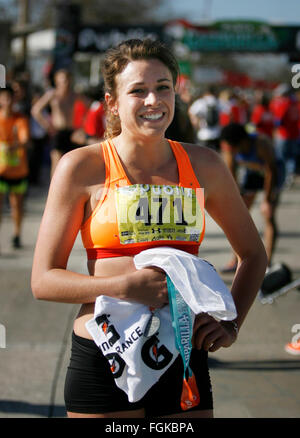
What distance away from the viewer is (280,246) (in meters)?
8.00

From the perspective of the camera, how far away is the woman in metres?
1.95

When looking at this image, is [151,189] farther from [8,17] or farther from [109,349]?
[8,17]

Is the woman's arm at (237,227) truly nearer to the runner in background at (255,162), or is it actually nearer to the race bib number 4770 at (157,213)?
the race bib number 4770 at (157,213)

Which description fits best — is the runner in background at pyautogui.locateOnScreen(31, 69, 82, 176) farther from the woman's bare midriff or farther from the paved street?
the woman's bare midriff

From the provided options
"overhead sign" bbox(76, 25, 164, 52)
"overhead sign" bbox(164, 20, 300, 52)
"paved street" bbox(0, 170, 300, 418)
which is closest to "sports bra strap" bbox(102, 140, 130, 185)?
"paved street" bbox(0, 170, 300, 418)

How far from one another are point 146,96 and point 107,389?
91 centimetres

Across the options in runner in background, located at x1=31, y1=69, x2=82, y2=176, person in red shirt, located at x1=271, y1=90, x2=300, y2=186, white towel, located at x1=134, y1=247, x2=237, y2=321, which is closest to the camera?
white towel, located at x1=134, y1=247, x2=237, y2=321

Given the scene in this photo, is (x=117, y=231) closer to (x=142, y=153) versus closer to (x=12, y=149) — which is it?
(x=142, y=153)

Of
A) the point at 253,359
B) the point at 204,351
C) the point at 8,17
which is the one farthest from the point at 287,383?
the point at 8,17

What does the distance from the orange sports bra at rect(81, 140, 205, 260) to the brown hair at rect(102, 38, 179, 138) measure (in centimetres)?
27

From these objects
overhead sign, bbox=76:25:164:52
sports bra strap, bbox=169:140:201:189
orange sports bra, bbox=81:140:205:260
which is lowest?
orange sports bra, bbox=81:140:205:260

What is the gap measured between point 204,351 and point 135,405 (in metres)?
0.28

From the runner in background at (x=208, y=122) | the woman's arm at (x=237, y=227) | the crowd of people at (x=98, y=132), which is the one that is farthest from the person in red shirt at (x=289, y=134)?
the woman's arm at (x=237, y=227)

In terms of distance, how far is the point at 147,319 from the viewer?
192 cm
